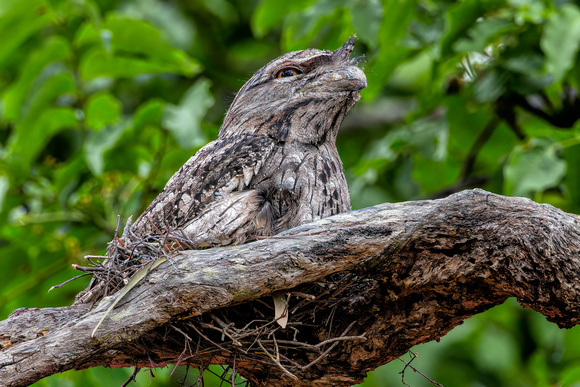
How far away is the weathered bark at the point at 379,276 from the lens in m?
2.25

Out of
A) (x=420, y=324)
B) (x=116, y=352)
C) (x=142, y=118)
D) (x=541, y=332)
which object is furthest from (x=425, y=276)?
(x=541, y=332)

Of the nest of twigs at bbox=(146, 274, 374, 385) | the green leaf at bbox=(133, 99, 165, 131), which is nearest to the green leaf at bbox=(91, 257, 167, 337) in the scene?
the nest of twigs at bbox=(146, 274, 374, 385)

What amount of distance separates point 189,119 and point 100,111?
1375 millimetres

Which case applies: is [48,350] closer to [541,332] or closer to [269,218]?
[269,218]

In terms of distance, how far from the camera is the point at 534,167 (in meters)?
4.25

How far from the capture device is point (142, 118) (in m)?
4.93

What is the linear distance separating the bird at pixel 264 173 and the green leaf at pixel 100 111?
96.4 inches

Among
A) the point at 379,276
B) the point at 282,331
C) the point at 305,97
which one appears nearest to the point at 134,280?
the point at 282,331

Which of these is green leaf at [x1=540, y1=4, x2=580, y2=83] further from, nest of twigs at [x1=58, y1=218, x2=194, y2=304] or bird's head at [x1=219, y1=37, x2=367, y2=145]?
Answer: nest of twigs at [x1=58, y1=218, x2=194, y2=304]

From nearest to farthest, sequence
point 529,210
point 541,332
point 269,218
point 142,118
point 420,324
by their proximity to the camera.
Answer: point 529,210
point 420,324
point 269,218
point 142,118
point 541,332

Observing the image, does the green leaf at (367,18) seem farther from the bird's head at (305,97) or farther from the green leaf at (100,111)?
the green leaf at (100,111)

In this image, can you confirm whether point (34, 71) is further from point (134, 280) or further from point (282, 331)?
point (282, 331)

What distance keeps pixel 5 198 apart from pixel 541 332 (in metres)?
4.74

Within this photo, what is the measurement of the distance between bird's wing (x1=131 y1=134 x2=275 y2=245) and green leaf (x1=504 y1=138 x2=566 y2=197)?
176cm
